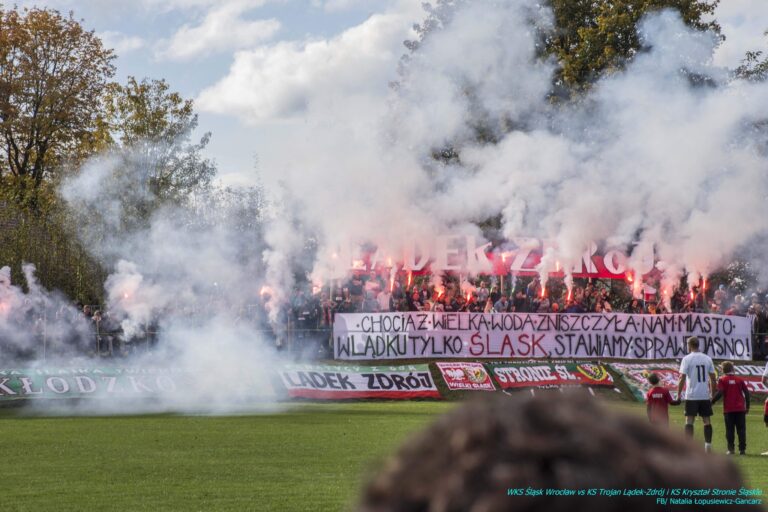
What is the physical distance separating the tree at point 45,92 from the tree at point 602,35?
24.3 meters

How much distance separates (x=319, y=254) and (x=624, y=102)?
10899mm

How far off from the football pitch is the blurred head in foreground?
610 centimetres

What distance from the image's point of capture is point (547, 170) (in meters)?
35.2

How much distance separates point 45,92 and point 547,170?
96.4 feet

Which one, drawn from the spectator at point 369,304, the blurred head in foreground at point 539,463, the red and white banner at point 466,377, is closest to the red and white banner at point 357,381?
the red and white banner at point 466,377

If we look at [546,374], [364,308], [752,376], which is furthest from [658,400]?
[752,376]

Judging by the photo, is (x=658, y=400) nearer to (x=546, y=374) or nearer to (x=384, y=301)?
(x=546, y=374)

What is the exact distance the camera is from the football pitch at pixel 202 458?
11.7 meters

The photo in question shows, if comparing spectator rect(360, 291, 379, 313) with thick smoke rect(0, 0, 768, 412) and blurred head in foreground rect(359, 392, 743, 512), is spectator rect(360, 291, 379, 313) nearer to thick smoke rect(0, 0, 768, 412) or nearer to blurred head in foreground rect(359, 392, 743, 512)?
thick smoke rect(0, 0, 768, 412)

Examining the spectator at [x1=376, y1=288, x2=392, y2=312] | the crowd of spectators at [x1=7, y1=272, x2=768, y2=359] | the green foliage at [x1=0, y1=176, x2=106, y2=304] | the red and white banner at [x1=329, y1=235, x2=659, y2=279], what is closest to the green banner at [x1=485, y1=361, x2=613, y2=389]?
the crowd of spectators at [x1=7, y1=272, x2=768, y2=359]

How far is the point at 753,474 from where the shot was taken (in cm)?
1394

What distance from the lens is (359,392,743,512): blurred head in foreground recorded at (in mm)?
1312

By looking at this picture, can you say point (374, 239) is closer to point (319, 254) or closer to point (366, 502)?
point (319, 254)

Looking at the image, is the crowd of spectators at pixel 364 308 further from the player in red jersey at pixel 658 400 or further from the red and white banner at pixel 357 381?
the player in red jersey at pixel 658 400
